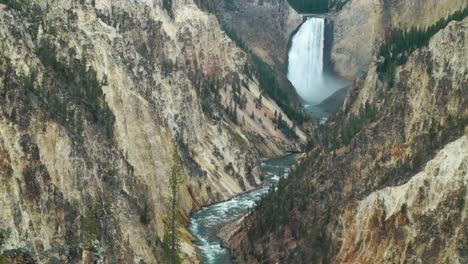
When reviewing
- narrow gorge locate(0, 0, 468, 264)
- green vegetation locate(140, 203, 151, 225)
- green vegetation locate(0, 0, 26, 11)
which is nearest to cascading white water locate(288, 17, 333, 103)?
narrow gorge locate(0, 0, 468, 264)

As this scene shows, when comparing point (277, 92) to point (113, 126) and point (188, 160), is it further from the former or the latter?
point (113, 126)

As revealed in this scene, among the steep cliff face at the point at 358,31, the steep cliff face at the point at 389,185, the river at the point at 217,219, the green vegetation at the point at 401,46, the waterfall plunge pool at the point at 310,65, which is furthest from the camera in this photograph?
the waterfall plunge pool at the point at 310,65

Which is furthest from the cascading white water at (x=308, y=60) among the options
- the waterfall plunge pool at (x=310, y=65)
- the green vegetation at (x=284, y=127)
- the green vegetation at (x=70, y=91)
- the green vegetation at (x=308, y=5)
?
the green vegetation at (x=70, y=91)

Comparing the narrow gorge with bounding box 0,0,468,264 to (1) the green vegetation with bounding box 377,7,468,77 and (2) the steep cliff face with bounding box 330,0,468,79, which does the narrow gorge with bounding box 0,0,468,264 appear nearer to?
(1) the green vegetation with bounding box 377,7,468,77

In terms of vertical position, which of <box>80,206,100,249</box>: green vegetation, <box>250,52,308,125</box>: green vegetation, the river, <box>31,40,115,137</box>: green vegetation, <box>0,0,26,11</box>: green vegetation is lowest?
the river

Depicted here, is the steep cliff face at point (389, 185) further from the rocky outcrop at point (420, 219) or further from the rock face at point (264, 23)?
the rock face at point (264, 23)

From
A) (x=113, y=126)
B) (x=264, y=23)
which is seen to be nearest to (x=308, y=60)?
(x=264, y=23)

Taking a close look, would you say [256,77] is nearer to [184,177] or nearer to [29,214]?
[184,177]
